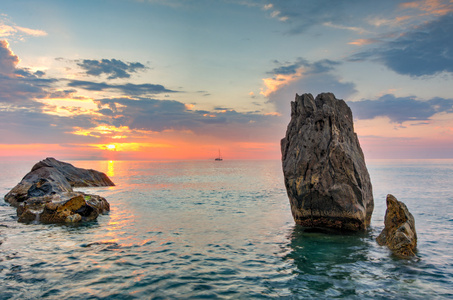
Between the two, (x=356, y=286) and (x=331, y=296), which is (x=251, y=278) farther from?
(x=356, y=286)

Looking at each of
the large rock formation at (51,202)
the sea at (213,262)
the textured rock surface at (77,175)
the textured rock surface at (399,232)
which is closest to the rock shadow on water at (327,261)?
the sea at (213,262)

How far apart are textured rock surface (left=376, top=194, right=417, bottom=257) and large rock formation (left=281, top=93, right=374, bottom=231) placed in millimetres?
1875

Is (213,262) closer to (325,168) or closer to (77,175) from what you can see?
(325,168)

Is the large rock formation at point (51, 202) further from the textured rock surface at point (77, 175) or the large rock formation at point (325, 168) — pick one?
the large rock formation at point (325, 168)

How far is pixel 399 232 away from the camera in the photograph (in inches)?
592

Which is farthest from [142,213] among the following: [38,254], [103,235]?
[38,254]

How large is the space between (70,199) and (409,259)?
2315 centimetres

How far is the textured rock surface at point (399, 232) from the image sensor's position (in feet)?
47.4

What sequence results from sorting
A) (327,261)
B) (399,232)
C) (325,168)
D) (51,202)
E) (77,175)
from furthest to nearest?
(77,175) < (51,202) < (325,168) < (399,232) < (327,261)

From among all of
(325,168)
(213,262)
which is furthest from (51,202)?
(325,168)

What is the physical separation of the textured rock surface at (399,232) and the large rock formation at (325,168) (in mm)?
1875

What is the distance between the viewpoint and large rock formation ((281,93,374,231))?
58.0ft

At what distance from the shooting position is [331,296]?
996 centimetres

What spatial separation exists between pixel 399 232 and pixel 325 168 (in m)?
5.16
